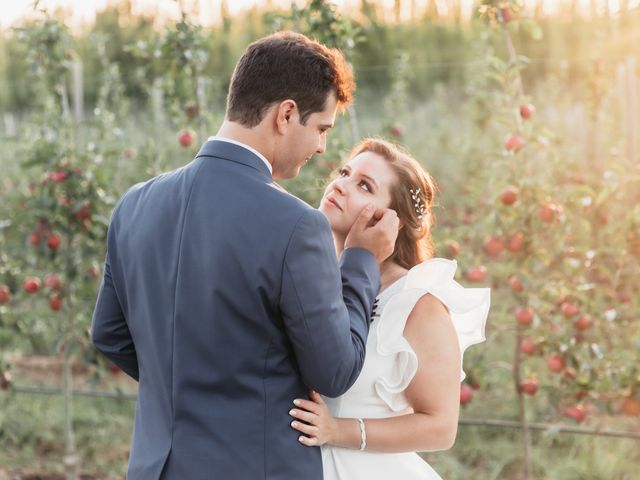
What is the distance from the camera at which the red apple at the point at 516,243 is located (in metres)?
3.60

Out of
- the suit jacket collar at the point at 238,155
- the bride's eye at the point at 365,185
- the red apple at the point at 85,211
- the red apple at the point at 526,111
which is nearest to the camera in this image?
the suit jacket collar at the point at 238,155

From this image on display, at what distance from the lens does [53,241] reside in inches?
158

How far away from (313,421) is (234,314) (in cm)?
29

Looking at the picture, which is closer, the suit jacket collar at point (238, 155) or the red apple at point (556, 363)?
the suit jacket collar at point (238, 155)

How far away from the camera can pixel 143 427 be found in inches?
73.2

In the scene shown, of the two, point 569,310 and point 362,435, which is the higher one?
point 362,435

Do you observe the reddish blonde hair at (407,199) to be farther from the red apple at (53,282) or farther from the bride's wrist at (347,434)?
the red apple at (53,282)

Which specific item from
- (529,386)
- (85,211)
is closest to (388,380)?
(529,386)

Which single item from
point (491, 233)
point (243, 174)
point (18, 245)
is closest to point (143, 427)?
point (243, 174)

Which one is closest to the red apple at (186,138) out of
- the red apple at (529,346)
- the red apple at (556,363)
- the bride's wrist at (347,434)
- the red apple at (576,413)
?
the red apple at (529,346)

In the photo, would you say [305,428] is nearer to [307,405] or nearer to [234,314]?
[307,405]

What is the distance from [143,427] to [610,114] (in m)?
5.78

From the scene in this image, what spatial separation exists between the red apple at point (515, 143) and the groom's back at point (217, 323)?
6.42 ft

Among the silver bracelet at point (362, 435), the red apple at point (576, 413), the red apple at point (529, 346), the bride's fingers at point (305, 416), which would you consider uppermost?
the bride's fingers at point (305, 416)
